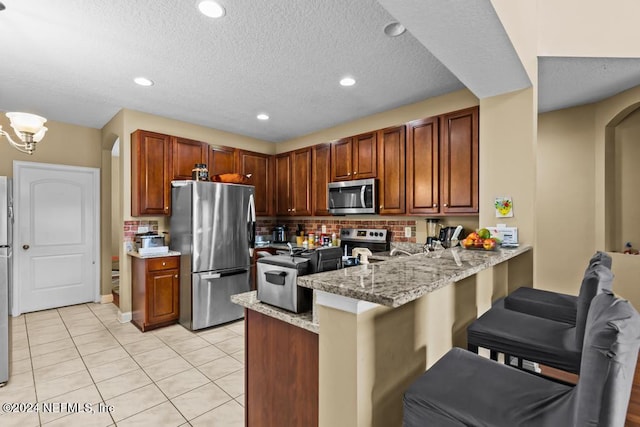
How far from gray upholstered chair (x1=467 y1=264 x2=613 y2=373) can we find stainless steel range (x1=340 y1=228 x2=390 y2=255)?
2.30 m

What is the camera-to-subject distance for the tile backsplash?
3.88 meters

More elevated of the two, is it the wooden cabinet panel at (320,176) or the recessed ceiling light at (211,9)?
the recessed ceiling light at (211,9)

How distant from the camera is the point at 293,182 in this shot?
4891 mm

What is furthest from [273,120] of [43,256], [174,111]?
[43,256]

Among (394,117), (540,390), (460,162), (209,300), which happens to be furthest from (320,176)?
(540,390)

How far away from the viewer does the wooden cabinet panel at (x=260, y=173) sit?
4832 millimetres

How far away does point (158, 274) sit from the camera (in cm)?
363

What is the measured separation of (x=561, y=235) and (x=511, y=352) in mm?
2850

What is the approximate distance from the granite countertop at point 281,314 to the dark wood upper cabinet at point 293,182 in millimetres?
3114

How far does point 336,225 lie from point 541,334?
3.37 meters

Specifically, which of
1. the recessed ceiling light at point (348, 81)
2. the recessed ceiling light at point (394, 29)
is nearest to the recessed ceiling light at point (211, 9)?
the recessed ceiling light at point (394, 29)

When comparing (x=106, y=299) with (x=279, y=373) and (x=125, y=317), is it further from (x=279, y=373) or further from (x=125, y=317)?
(x=279, y=373)

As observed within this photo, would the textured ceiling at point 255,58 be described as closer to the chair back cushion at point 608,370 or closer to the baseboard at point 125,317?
the chair back cushion at point 608,370

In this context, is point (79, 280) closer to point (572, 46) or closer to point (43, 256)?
point (43, 256)
